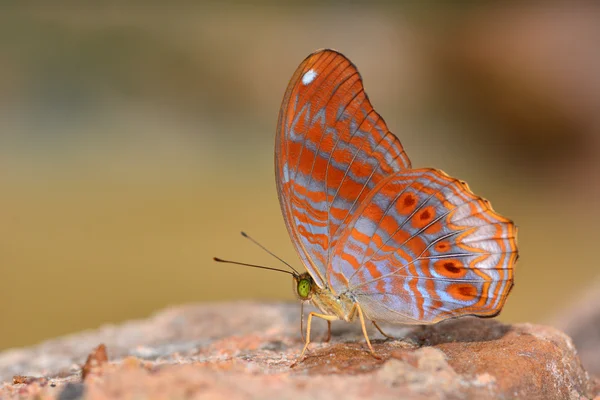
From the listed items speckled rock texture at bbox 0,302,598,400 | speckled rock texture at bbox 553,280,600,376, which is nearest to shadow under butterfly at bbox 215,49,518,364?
speckled rock texture at bbox 0,302,598,400

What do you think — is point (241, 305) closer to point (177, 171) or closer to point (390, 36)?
point (177, 171)

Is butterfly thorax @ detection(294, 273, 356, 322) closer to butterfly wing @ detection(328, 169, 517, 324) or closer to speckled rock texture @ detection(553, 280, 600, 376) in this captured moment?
butterfly wing @ detection(328, 169, 517, 324)

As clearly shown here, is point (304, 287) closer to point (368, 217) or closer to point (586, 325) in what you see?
point (368, 217)

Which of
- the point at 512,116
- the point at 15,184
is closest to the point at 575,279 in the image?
the point at 512,116

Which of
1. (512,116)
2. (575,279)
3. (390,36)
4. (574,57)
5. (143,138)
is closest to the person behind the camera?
(575,279)

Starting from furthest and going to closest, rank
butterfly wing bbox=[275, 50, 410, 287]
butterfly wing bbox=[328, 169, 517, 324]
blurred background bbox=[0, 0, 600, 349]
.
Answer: blurred background bbox=[0, 0, 600, 349] < butterfly wing bbox=[275, 50, 410, 287] < butterfly wing bbox=[328, 169, 517, 324]

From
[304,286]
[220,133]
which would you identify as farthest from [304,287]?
[220,133]
